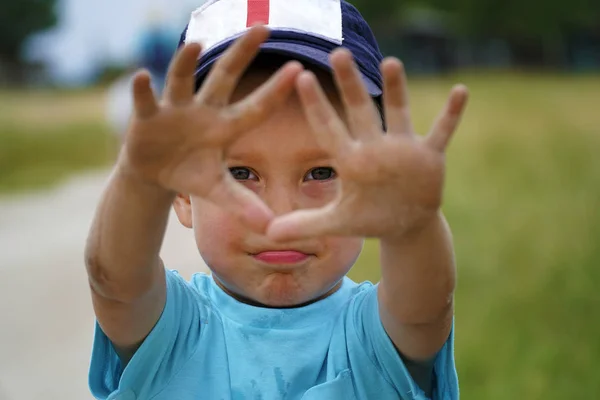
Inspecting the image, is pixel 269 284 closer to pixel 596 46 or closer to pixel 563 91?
pixel 563 91

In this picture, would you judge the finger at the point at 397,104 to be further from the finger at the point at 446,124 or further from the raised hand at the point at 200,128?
the raised hand at the point at 200,128

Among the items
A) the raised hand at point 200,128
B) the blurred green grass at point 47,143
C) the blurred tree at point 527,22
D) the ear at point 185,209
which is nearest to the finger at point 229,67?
the raised hand at point 200,128

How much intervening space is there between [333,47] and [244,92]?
0.62 feet

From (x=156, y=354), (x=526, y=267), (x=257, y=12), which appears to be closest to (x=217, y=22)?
(x=257, y=12)

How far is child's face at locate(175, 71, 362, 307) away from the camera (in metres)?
1.39

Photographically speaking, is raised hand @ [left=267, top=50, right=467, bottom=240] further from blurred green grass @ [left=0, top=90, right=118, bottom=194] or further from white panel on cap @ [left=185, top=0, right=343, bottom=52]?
blurred green grass @ [left=0, top=90, right=118, bottom=194]

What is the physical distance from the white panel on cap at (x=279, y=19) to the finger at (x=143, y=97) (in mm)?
411

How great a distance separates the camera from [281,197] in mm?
1375

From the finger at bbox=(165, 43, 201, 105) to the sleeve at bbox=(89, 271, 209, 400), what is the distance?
43cm

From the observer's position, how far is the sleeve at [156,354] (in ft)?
4.60

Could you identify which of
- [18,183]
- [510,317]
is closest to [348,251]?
[510,317]

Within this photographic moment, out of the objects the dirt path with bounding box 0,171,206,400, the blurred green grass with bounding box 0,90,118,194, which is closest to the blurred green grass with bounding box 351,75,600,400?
the dirt path with bounding box 0,171,206,400

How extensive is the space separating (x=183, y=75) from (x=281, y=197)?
33 cm

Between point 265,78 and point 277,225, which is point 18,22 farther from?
point 277,225
